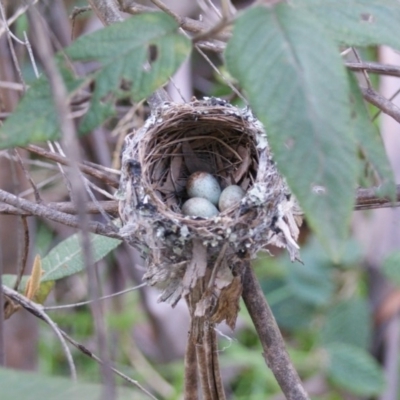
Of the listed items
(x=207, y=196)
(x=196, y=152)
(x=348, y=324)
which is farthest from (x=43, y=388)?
(x=348, y=324)

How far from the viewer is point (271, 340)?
1.04 m

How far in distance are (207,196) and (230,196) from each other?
0.08 m

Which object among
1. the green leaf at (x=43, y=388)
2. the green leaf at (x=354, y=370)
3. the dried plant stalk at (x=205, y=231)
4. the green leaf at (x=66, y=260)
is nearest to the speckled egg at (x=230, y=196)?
the dried plant stalk at (x=205, y=231)

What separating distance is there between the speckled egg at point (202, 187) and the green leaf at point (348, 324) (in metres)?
1.64

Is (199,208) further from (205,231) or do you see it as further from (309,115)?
(309,115)

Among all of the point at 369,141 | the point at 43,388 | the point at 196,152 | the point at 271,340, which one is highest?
the point at 196,152

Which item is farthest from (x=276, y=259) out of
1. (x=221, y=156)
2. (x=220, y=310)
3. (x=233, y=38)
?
(x=233, y=38)

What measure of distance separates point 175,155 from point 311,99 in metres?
0.92

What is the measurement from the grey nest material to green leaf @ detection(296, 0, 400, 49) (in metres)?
0.42

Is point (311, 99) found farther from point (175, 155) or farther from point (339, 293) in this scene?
point (339, 293)

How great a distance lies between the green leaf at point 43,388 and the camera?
0.54m

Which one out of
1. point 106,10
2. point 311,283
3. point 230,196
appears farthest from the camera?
point 311,283

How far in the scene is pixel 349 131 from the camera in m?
0.59

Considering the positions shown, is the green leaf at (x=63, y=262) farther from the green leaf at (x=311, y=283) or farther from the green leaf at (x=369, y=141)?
the green leaf at (x=311, y=283)
